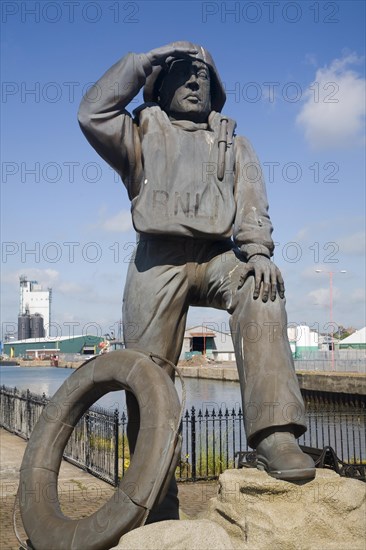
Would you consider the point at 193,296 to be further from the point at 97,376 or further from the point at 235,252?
the point at 97,376

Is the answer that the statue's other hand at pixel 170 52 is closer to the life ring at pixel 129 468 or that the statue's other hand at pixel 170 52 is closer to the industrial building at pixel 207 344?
the life ring at pixel 129 468

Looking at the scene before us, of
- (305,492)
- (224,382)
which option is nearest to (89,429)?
(305,492)

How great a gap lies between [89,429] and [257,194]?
7.44 m

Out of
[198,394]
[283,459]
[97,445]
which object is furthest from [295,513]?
[198,394]

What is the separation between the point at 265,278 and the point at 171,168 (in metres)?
1.06

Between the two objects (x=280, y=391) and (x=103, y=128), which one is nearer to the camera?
(x=280, y=391)

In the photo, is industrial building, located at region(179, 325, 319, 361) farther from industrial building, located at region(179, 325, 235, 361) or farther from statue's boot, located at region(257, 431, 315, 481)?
statue's boot, located at region(257, 431, 315, 481)

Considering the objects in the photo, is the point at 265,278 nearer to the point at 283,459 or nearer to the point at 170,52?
the point at 283,459

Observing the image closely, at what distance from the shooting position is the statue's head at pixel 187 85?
459 centimetres

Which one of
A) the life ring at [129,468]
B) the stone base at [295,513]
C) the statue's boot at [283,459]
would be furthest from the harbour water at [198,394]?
the stone base at [295,513]

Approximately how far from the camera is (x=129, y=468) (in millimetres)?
3678

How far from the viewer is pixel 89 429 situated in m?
11.0

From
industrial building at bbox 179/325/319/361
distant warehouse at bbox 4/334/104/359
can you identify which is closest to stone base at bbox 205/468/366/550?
industrial building at bbox 179/325/319/361

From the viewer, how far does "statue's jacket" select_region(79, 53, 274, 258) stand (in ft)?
14.2
